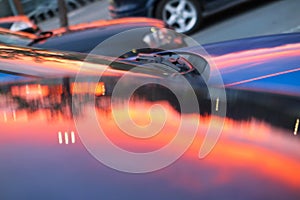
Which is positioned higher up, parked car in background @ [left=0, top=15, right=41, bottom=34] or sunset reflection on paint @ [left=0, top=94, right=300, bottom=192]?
parked car in background @ [left=0, top=15, right=41, bottom=34]

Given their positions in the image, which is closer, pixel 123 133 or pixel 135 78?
pixel 123 133

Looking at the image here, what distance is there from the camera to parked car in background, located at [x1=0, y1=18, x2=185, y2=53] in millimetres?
3764

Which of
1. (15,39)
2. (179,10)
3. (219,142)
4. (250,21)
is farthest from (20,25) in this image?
(219,142)

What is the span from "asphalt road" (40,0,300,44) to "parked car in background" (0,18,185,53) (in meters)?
1.80

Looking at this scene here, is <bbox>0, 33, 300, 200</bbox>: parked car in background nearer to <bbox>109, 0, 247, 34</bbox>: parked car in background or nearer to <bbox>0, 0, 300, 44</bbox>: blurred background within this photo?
<bbox>0, 0, 300, 44</bbox>: blurred background

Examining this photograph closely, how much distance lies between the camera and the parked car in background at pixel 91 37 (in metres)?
3.76

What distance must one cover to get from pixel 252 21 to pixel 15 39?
11.7 ft

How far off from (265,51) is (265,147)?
1048 mm

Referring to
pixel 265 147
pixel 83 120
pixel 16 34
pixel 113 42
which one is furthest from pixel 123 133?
pixel 16 34

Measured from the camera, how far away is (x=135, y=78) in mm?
2018

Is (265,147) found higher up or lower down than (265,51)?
lower down

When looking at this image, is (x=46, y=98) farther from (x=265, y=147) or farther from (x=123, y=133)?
(x=265, y=147)

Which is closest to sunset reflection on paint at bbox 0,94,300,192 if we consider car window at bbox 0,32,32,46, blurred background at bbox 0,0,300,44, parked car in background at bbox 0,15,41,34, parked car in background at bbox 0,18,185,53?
parked car in background at bbox 0,18,185,53

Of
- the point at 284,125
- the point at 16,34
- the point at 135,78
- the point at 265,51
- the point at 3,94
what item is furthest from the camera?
the point at 16,34
